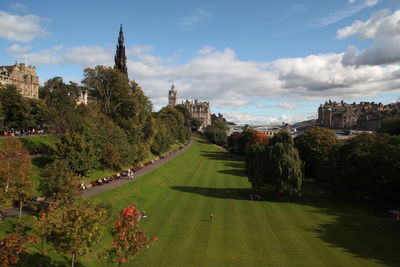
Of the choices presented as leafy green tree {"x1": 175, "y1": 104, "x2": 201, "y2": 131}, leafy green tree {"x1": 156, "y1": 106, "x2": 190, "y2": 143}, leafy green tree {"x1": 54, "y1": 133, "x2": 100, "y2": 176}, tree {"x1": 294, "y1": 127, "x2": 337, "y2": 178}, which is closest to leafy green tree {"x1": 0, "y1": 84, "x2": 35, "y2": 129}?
leafy green tree {"x1": 54, "y1": 133, "x2": 100, "y2": 176}

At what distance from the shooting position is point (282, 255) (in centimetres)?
2220

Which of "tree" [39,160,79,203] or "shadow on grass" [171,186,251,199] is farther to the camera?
"shadow on grass" [171,186,251,199]

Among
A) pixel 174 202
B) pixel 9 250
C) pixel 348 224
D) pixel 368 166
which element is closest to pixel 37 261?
pixel 9 250

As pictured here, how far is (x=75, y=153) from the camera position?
33156 mm

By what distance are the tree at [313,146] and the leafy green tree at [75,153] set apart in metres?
37.3

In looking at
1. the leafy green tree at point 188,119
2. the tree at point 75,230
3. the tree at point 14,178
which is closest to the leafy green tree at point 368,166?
the tree at point 75,230

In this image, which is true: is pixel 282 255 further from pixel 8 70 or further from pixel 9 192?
pixel 8 70

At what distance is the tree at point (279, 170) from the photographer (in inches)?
1481

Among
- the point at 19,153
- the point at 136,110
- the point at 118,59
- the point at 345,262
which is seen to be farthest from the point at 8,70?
the point at 345,262

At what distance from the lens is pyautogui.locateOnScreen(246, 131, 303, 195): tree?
37625mm

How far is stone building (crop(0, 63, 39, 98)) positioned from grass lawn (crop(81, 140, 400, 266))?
67169mm

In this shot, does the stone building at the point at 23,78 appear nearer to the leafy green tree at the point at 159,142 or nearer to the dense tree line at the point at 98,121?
the dense tree line at the point at 98,121

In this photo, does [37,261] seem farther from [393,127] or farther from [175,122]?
[175,122]

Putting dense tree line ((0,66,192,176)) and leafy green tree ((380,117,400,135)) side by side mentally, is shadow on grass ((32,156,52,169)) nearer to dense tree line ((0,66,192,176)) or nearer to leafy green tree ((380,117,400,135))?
dense tree line ((0,66,192,176))
